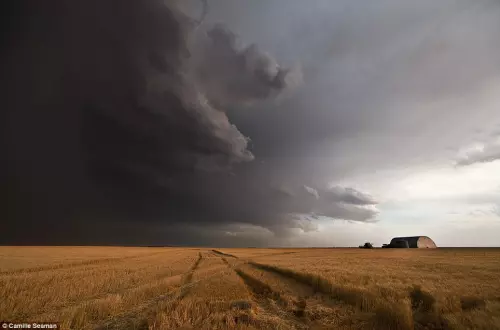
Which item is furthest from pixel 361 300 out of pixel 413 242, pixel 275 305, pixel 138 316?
pixel 413 242

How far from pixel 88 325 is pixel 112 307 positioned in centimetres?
204

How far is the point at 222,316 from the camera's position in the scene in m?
10.1

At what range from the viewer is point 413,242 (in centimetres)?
11062

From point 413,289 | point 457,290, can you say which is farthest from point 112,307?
point 457,290

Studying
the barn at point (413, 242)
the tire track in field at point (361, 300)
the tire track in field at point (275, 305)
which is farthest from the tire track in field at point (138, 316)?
the barn at point (413, 242)

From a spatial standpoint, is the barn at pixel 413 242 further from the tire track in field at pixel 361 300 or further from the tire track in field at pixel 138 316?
the tire track in field at pixel 138 316

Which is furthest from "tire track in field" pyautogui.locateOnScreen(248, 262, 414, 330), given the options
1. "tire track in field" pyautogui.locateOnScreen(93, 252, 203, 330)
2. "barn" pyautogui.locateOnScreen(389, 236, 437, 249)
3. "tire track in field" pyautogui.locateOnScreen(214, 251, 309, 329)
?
"barn" pyautogui.locateOnScreen(389, 236, 437, 249)

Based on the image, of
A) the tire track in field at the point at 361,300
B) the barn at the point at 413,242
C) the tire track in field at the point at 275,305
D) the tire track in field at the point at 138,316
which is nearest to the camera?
the tire track in field at the point at 138,316

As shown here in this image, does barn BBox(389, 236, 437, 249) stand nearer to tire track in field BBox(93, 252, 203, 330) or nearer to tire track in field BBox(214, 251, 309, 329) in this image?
tire track in field BBox(214, 251, 309, 329)

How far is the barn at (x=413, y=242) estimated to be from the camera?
10962 centimetres

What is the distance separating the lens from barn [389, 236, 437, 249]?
109625 millimetres

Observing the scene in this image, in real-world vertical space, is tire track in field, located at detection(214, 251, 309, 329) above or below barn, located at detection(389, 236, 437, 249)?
below

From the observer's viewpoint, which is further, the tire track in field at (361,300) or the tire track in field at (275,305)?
the tire track in field at (275,305)

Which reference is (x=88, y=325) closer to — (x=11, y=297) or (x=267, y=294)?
(x=11, y=297)
